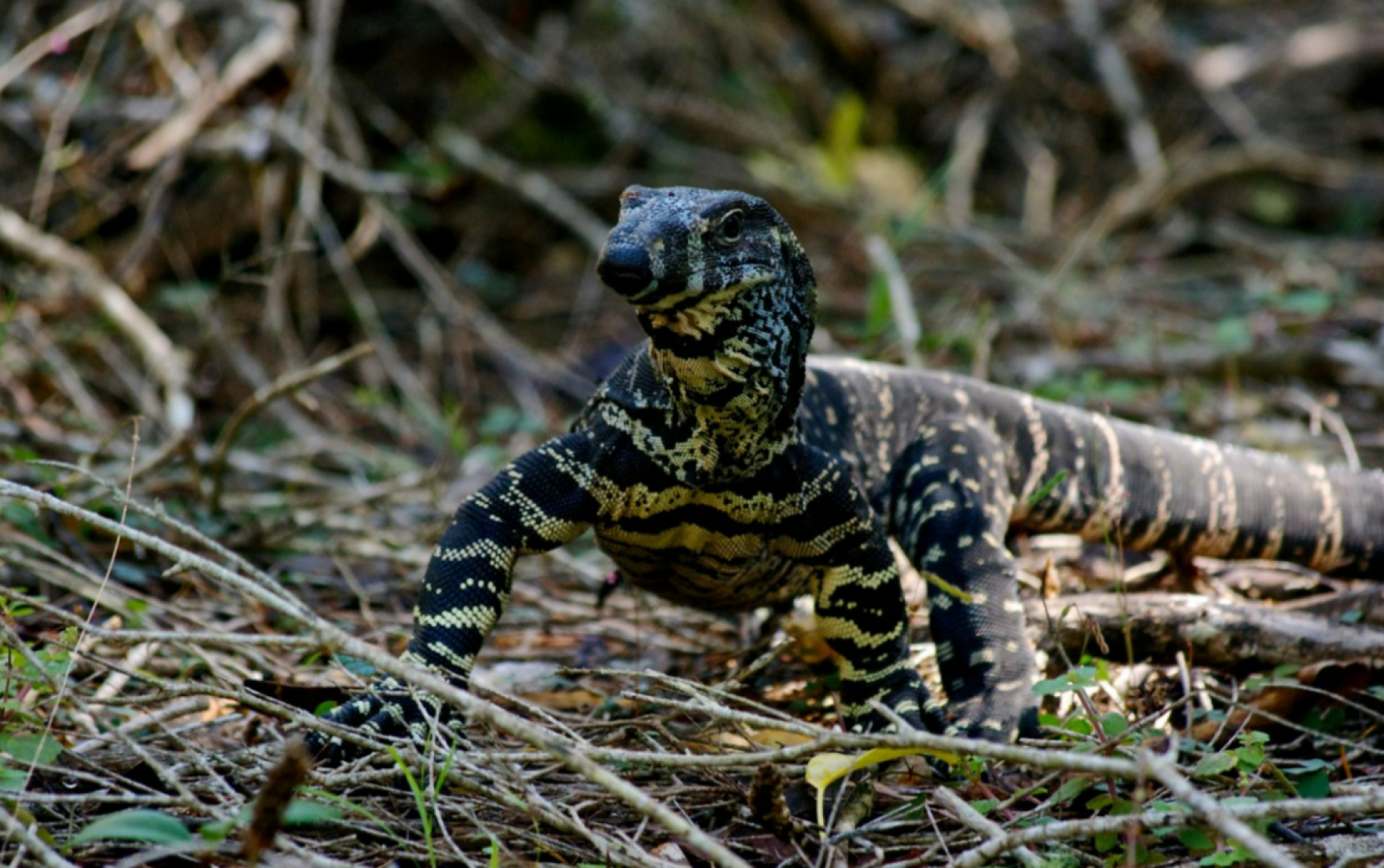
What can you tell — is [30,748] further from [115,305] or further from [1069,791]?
[115,305]

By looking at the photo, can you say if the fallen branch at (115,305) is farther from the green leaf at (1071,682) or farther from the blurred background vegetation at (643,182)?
the green leaf at (1071,682)

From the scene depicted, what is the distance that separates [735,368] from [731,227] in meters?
0.36

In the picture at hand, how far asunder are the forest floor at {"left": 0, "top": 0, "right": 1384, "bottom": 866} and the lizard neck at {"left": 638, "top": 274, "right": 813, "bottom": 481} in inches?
25.9

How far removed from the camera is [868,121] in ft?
42.5

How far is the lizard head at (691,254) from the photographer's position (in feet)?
10.0

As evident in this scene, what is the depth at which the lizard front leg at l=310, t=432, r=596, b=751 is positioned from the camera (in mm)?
3525

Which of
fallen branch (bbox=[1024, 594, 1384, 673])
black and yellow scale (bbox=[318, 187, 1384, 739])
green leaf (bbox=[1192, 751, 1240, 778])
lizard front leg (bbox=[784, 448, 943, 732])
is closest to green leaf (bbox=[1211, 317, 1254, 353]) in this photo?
black and yellow scale (bbox=[318, 187, 1384, 739])

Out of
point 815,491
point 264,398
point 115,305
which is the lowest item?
point 815,491

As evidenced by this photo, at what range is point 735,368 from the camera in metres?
3.43

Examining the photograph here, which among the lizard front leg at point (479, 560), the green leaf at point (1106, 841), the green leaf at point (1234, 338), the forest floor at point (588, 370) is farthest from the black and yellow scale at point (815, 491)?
the green leaf at point (1234, 338)

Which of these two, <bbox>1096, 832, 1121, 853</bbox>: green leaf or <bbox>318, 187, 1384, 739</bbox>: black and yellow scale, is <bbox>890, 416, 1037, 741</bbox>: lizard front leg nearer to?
<bbox>318, 187, 1384, 739</bbox>: black and yellow scale

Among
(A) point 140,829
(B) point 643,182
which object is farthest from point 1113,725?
(B) point 643,182

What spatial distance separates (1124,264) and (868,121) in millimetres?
3311

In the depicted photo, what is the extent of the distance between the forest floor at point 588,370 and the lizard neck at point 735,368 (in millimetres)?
→ 658
